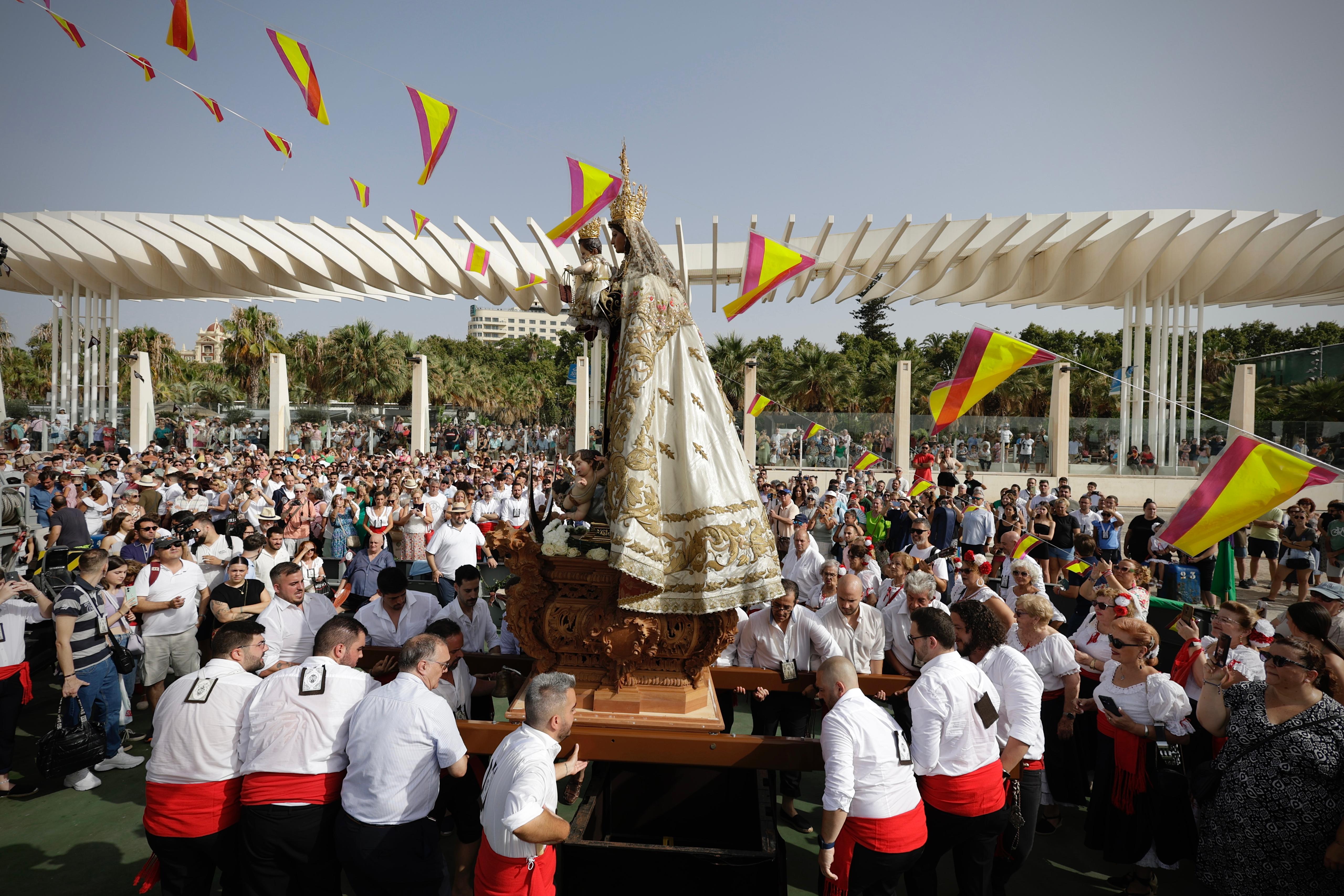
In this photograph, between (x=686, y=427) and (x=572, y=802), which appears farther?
(x=572, y=802)

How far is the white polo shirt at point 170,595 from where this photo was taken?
224 inches

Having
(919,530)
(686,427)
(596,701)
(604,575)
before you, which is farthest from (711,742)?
(919,530)

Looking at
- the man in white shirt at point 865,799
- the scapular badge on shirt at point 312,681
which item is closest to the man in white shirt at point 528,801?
the scapular badge on shirt at point 312,681

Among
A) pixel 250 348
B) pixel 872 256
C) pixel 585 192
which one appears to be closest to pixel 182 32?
pixel 585 192

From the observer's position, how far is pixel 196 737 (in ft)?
10.6

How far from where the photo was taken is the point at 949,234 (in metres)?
18.9

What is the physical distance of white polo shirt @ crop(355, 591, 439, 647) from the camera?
521 centimetres

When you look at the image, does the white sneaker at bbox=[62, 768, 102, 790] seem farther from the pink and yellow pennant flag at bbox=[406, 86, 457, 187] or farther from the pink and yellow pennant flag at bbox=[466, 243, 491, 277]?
the pink and yellow pennant flag at bbox=[466, 243, 491, 277]

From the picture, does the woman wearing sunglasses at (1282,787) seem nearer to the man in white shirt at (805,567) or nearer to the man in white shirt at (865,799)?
the man in white shirt at (865,799)

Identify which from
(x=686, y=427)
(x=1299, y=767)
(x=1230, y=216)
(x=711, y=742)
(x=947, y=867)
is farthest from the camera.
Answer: (x=1230, y=216)

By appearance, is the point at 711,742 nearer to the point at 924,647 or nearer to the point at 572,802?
the point at 924,647

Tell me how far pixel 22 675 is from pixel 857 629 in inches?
219

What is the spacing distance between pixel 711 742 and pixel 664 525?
3.36 feet

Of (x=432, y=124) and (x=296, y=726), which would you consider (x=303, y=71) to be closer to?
(x=432, y=124)
